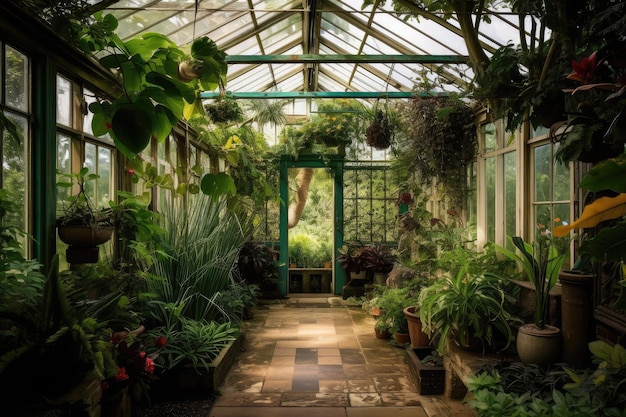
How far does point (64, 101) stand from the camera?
297cm

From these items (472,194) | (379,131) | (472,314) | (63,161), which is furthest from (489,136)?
(63,161)

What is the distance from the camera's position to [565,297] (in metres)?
2.74

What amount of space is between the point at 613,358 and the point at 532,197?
1.70m

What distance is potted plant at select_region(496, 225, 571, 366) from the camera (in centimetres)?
271

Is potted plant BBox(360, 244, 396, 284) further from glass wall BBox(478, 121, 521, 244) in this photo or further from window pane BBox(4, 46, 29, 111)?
window pane BBox(4, 46, 29, 111)

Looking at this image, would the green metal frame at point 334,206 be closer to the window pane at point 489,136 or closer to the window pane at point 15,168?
the window pane at point 489,136

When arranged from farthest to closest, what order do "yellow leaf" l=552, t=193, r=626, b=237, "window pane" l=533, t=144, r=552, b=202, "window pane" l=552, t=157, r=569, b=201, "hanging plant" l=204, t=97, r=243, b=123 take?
"hanging plant" l=204, t=97, r=243, b=123, "window pane" l=533, t=144, r=552, b=202, "window pane" l=552, t=157, r=569, b=201, "yellow leaf" l=552, t=193, r=626, b=237

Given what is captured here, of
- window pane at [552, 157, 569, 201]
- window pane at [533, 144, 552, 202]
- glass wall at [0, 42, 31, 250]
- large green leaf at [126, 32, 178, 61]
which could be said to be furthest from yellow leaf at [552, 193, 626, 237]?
glass wall at [0, 42, 31, 250]

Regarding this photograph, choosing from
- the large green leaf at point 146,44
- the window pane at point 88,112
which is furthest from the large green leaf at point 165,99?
the window pane at point 88,112

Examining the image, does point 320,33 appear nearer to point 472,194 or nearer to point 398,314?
point 472,194

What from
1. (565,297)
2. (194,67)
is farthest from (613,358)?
(194,67)

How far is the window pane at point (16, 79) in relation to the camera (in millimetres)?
2370

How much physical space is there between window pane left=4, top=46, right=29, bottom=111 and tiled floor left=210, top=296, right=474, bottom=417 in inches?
83.4

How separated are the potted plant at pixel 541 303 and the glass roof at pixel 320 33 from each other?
168 cm
